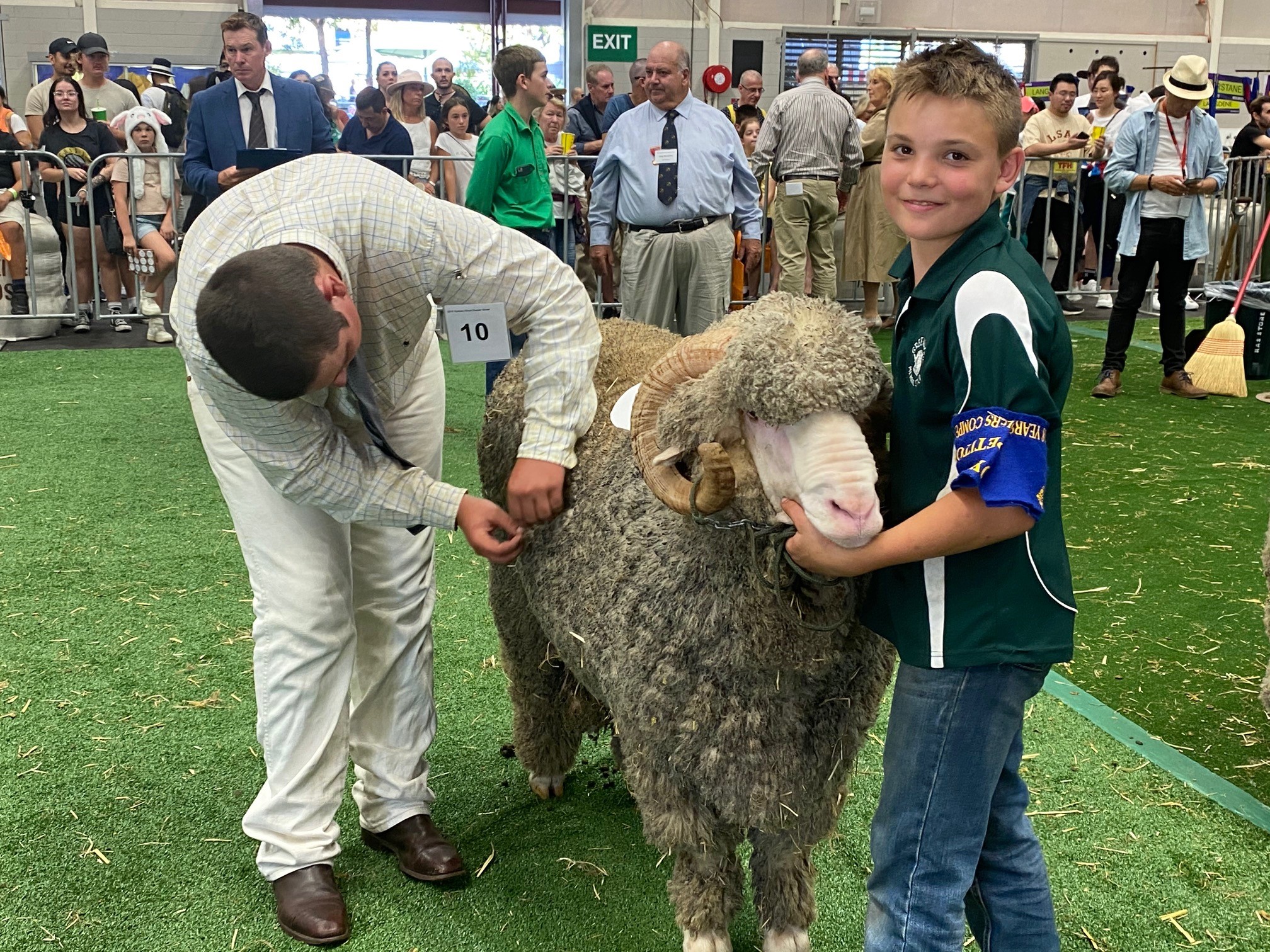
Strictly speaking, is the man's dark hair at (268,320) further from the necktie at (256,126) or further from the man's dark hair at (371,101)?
the man's dark hair at (371,101)

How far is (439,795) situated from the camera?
127 inches

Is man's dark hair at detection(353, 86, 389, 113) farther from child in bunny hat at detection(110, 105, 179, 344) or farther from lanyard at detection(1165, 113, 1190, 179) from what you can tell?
lanyard at detection(1165, 113, 1190, 179)

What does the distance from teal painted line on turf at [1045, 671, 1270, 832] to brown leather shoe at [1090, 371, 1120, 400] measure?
15.2ft

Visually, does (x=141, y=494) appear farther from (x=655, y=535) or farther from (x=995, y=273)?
(x=995, y=273)

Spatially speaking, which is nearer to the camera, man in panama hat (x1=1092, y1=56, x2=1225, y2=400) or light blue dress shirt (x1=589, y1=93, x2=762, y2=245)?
light blue dress shirt (x1=589, y1=93, x2=762, y2=245)

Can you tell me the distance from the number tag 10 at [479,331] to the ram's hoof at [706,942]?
4.31ft

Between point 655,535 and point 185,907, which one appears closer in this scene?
point 655,535

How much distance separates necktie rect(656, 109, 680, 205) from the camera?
20.8 feet

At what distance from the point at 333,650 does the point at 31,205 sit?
28.9 ft

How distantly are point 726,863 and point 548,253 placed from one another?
1.39 metres

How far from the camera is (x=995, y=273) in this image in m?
1.64

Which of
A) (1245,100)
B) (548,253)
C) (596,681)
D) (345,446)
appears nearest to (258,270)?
(345,446)

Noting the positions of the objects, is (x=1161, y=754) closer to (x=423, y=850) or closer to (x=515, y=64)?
(x=423, y=850)

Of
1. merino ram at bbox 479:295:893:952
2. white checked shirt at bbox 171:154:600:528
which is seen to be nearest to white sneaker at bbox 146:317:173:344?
merino ram at bbox 479:295:893:952
